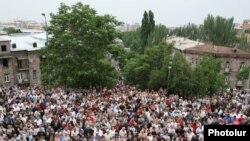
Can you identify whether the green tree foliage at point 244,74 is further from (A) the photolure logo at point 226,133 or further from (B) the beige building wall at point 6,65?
(A) the photolure logo at point 226,133

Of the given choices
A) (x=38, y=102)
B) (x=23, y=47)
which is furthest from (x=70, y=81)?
(x=23, y=47)

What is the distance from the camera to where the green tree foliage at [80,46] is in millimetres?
31859

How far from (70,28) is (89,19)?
6.41 feet

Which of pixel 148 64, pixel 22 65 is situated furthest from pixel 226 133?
pixel 22 65

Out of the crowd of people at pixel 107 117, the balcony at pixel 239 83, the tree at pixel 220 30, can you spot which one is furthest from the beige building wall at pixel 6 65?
the tree at pixel 220 30

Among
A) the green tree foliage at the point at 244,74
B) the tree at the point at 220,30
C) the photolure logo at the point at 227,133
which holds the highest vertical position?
the tree at the point at 220,30

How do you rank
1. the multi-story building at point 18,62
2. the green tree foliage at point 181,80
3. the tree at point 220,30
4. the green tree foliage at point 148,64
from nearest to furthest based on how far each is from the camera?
the green tree foliage at point 181,80, the green tree foliage at point 148,64, the multi-story building at point 18,62, the tree at point 220,30

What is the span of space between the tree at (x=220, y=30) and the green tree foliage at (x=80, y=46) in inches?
1611

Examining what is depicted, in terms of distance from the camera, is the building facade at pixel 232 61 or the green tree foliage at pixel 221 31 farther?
the green tree foliage at pixel 221 31

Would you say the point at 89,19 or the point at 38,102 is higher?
the point at 89,19

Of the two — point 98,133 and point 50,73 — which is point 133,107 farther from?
point 50,73

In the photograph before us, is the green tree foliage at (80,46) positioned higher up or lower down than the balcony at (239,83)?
higher up

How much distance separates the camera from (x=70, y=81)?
31219 mm

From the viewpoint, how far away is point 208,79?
3850 cm
